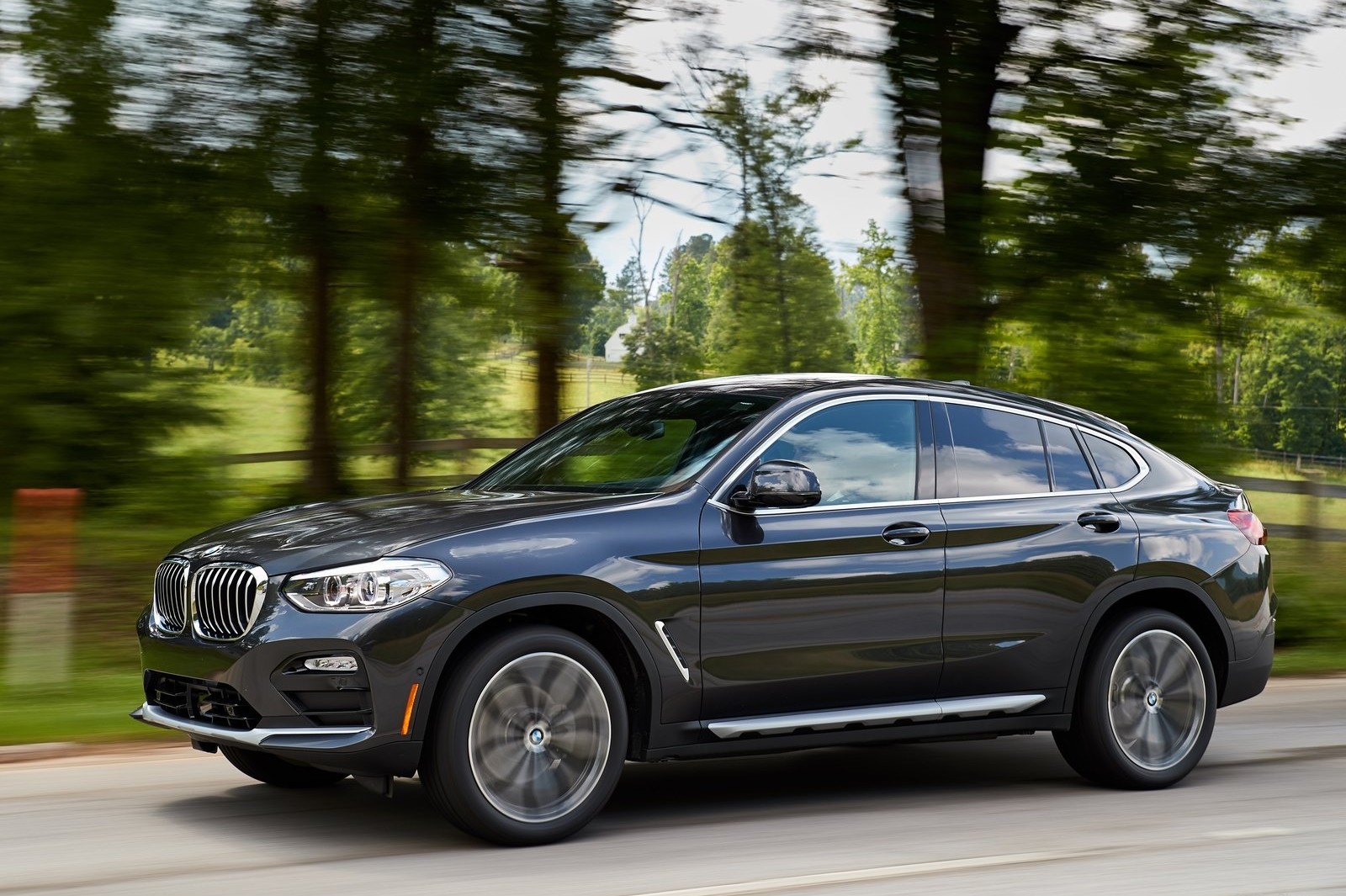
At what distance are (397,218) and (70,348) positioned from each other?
2.66 meters

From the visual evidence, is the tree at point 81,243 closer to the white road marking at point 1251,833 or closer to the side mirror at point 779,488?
the side mirror at point 779,488

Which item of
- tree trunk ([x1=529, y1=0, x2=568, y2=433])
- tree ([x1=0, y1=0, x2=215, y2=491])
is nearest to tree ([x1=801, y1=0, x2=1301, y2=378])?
tree trunk ([x1=529, y1=0, x2=568, y2=433])

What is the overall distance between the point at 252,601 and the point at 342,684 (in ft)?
1.53

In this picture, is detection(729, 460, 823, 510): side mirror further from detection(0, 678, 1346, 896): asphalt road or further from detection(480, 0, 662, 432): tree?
detection(480, 0, 662, 432): tree

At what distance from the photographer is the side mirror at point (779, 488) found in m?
6.45

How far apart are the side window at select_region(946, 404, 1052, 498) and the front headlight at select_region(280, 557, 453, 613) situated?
248 cm

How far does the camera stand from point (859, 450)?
23.0ft

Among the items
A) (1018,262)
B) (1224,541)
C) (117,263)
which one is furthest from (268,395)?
(1224,541)

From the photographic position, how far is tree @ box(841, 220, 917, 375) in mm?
14984

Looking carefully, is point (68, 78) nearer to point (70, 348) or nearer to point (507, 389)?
point (70, 348)

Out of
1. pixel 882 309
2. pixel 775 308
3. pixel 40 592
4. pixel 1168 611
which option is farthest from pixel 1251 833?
pixel 882 309

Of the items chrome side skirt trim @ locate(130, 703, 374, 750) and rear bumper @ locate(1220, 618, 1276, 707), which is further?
rear bumper @ locate(1220, 618, 1276, 707)

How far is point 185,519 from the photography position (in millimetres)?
14086

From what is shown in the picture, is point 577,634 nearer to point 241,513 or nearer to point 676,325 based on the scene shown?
point 241,513
